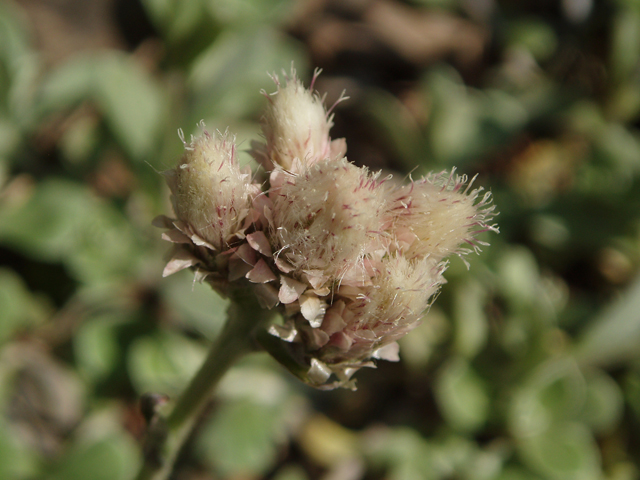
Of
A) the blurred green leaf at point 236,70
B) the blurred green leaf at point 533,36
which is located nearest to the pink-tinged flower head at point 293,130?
the blurred green leaf at point 236,70

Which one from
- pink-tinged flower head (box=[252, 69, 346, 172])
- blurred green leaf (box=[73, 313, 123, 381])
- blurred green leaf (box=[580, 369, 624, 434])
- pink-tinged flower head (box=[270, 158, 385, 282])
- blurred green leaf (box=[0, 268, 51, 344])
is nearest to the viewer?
pink-tinged flower head (box=[270, 158, 385, 282])


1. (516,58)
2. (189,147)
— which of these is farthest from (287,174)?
(516,58)

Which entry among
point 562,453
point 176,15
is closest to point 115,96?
point 176,15

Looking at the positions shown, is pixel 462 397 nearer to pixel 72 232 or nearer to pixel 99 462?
pixel 99 462

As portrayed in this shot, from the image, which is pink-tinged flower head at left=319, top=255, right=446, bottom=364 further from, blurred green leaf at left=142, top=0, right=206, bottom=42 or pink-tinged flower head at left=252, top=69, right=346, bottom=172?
blurred green leaf at left=142, top=0, right=206, bottom=42

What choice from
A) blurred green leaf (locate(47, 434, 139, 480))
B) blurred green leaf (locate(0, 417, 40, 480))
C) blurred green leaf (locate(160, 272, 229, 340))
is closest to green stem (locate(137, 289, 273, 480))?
blurred green leaf (locate(47, 434, 139, 480))

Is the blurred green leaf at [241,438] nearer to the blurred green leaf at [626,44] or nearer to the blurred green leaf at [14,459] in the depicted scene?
the blurred green leaf at [14,459]

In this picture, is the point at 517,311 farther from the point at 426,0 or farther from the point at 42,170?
the point at 42,170
